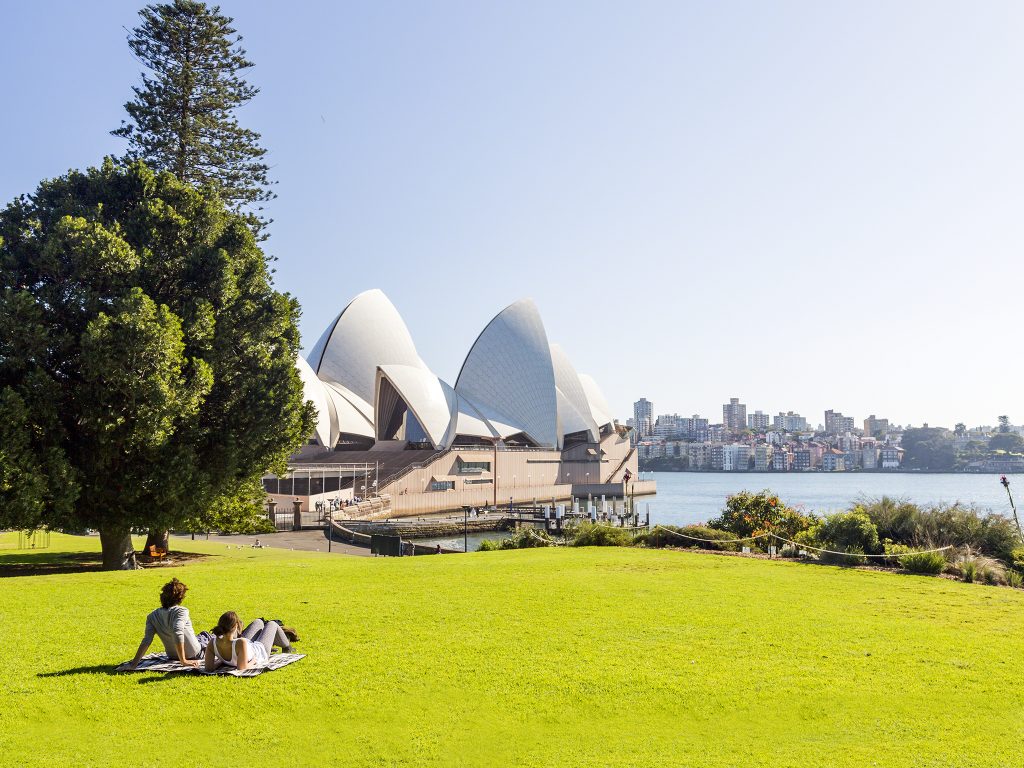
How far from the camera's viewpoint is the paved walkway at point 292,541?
85.5ft

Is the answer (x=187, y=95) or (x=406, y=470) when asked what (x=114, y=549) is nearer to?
(x=187, y=95)

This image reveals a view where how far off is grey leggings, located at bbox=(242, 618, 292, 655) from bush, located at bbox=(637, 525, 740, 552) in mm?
11616

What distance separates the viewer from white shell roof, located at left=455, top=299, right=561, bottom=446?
213 feet

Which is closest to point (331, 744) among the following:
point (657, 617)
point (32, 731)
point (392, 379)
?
point (32, 731)

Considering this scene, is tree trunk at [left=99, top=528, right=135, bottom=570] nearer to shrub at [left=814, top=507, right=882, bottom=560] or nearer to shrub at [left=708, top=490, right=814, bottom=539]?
shrub at [left=708, top=490, right=814, bottom=539]

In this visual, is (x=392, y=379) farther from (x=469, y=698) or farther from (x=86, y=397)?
(x=469, y=698)

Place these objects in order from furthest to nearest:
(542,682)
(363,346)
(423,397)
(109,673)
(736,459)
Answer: (736,459)
(363,346)
(423,397)
(109,673)
(542,682)

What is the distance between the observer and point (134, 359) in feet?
41.1

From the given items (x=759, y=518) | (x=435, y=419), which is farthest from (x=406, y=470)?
(x=759, y=518)

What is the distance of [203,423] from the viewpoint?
49.0ft

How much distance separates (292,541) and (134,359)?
58.8 feet

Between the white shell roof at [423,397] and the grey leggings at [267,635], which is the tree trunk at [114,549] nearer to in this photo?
the grey leggings at [267,635]

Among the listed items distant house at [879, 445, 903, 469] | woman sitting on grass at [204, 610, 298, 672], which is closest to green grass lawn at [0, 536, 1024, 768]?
woman sitting on grass at [204, 610, 298, 672]

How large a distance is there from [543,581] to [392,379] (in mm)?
47302
